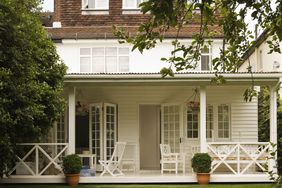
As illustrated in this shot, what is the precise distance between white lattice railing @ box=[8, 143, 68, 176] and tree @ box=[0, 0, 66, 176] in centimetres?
93

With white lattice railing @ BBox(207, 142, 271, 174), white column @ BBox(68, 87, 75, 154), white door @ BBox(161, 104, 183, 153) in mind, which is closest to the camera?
white lattice railing @ BBox(207, 142, 271, 174)

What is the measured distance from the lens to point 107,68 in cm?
2034

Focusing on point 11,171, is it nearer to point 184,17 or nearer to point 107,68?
point 107,68

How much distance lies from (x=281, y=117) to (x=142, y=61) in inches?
216

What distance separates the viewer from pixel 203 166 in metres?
15.4

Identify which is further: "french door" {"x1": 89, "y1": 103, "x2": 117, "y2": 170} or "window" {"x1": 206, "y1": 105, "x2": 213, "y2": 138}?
"window" {"x1": 206, "y1": 105, "x2": 213, "y2": 138}

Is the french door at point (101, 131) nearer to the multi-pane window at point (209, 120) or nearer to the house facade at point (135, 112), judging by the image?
the house facade at point (135, 112)

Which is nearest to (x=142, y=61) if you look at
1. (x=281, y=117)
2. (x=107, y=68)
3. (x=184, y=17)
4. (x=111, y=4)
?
(x=107, y=68)

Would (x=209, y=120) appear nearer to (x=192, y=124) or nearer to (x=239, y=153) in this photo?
(x=192, y=124)

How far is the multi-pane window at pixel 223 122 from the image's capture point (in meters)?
18.8

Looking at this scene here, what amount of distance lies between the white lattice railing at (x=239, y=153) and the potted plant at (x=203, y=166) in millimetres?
244

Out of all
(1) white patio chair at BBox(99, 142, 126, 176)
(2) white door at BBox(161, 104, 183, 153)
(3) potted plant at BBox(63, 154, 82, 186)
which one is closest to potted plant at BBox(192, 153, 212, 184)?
(1) white patio chair at BBox(99, 142, 126, 176)

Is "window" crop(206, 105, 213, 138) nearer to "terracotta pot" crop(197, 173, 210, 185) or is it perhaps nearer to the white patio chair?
the white patio chair

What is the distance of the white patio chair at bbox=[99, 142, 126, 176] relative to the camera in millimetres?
16000
